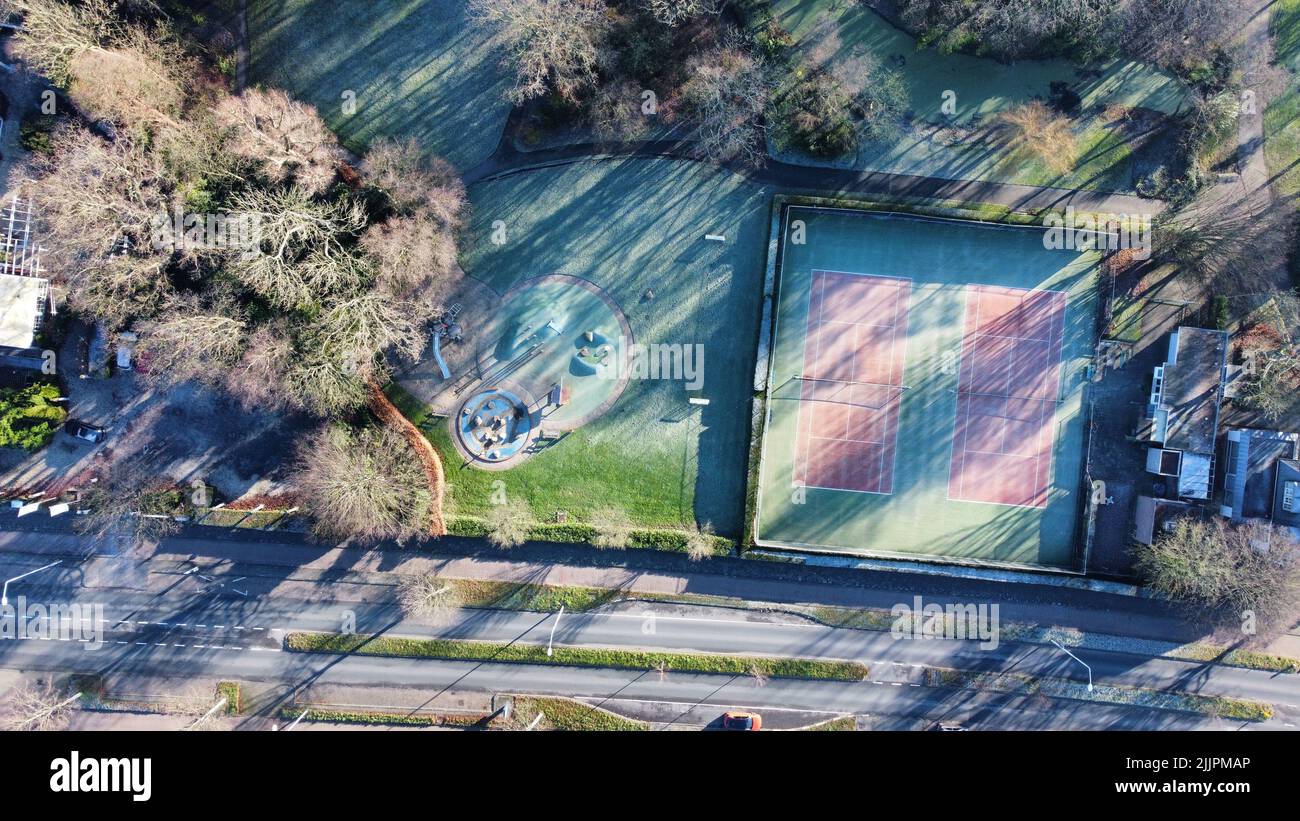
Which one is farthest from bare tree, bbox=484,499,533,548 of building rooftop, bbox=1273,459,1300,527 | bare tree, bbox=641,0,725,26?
building rooftop, bbox=1273,459,1300,527

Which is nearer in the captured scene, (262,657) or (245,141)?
(245,141)

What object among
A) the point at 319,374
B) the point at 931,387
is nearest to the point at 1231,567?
the point at 931,387

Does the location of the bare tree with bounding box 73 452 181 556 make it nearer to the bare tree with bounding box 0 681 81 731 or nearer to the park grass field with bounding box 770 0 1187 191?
the bare tree with bounding box 0 681 81 731

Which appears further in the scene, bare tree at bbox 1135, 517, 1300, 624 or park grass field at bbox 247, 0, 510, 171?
park grass field at bbox 247, 0, 510, 171

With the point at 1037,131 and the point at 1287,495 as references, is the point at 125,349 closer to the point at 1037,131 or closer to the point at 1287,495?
the point at 1037,131

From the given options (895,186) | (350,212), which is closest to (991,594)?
(895,186)
